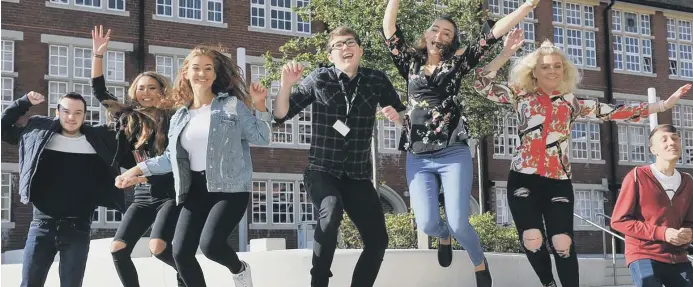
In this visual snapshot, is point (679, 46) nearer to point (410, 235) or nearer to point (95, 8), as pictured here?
point (95, 8)

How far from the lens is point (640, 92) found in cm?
3369

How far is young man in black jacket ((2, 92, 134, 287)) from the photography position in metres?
6.51

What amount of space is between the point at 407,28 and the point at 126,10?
10644mm

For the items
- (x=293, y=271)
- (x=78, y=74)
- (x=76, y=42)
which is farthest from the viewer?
(x=78, y=74)

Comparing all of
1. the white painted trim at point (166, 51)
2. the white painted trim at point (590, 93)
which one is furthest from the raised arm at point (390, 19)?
the white painted trim at point (590, 93)

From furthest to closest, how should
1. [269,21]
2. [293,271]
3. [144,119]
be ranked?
[269,21] < [293,271] < [144,119]

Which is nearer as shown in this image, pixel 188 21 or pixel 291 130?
Result: pixel 188 21

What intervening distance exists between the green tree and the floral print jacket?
9.93m

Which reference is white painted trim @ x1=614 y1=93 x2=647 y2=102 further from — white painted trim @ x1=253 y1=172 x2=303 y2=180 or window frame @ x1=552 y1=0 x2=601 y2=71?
white painted trim @ x1=253 y1=172 x2=303 y2=180

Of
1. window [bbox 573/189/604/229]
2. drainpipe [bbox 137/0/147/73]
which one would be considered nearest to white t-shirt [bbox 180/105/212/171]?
drainpipe [bbox 137/0/147/73]

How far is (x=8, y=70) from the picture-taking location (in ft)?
76.3

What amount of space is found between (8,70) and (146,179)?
1869 centimetres

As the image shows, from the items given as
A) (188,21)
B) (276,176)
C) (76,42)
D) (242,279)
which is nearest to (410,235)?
(242,279)

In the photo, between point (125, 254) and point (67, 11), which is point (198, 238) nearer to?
point (125, 254)
